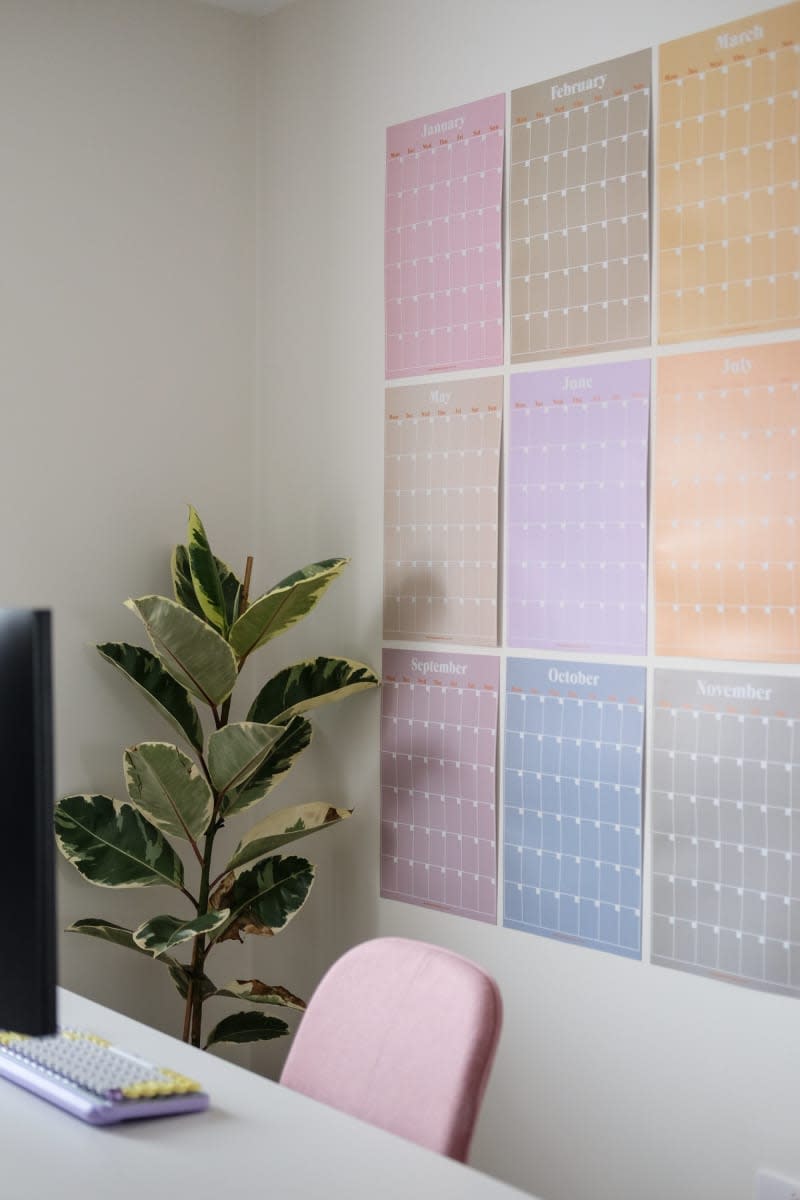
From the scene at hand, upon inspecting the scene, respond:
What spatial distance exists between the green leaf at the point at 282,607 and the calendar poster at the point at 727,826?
28.4 inches

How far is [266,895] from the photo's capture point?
287cm

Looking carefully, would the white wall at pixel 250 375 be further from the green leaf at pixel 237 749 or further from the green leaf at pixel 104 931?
the green leaf at pixel 237 749

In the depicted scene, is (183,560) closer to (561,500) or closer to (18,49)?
(561,500)

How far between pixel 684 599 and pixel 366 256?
1.16 metres

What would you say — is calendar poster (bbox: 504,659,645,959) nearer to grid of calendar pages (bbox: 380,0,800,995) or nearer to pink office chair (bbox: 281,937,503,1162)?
grid of calendar pages (bbox: 380,0,800,995)

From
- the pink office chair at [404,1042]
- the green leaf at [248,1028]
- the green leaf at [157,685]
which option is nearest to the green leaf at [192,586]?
the green leaf at [157,685]

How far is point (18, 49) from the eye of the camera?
289cm

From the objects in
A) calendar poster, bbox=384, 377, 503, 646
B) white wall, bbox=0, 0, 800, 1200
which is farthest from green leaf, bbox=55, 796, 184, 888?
calendar poster, bbox=384, 377, 503, 646

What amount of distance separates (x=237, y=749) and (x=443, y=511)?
2.21 feet

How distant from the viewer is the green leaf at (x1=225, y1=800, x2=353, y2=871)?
2863 millimetres

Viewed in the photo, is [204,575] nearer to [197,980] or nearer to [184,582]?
[184,582]

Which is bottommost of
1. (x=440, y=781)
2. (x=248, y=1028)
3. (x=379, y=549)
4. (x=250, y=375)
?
(x=248, y=1028)

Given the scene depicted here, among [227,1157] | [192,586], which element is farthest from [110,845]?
[227,1157]

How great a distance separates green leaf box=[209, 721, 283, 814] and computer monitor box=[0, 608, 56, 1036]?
4.64 feet
